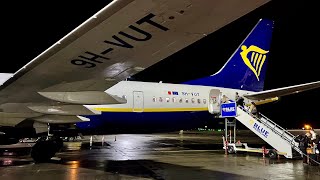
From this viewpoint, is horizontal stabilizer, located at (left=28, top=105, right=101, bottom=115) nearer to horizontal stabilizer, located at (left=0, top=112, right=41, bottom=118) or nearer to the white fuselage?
horizontal stabilizer, located at (left=0, top=112, right=41, bottom=118)

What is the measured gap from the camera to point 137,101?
14672mm

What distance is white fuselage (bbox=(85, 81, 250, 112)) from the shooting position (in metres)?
14.4

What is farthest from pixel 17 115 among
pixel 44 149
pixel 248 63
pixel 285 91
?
pixel 248 63

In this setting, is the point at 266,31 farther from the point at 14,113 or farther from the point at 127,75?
the point at 14,113

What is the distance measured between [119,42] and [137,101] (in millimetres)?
8105

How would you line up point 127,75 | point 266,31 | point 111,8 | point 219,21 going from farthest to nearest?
point 266,31 < point 127,75 < point 219,21 < point 111,8

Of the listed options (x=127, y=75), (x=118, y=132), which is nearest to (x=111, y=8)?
(x=127, y=75)

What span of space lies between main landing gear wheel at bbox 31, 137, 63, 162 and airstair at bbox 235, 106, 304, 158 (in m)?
8.45

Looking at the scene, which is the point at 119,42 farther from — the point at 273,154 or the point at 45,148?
the point at 273,154

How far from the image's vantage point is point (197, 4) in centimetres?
555

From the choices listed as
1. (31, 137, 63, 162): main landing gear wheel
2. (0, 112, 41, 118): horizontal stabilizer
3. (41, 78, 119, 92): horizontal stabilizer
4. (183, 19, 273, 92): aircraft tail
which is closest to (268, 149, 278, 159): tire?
(183, 19, 273, 92): aircraft tail

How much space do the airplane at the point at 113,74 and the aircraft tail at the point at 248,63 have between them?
7.14 ft

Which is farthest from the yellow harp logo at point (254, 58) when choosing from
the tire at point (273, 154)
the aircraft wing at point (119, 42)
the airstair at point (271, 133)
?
the aircraft wing at point (119, 42)

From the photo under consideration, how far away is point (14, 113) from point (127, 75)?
462 centimetres
